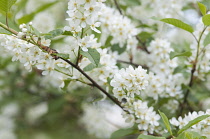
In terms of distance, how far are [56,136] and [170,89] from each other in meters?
2.68

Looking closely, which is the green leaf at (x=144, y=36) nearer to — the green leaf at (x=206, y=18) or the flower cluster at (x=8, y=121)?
the green leaf at (x=206, y=18)

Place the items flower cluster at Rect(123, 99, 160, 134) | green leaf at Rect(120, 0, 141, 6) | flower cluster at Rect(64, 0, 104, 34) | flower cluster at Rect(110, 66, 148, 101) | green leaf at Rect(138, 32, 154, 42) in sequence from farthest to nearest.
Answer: green leaf at Rect(120, 0, 141, 6), green leaf at Rect(138, 32, 154, 42), flower cluster at Rect(123, 99, 160, 134), flower cluster at Rect(110, 66, 148, 101), flower cluster at Rect(64, 0, 104, 34)

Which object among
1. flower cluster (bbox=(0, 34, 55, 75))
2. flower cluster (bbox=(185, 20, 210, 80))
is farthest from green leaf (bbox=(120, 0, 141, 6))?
flower cluster (bbox=(0, 34, 55, 75))

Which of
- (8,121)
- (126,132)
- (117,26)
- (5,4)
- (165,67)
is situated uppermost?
(5,4)

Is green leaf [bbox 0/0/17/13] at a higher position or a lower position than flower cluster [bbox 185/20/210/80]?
higher

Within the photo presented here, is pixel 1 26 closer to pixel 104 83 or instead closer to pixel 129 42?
pixel 104 83

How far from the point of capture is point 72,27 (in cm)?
133

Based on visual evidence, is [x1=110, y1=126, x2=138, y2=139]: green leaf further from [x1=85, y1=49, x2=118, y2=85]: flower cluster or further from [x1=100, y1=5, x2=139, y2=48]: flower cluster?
[x1=100, y1=5, x2=139, y2=48]: flower cluster

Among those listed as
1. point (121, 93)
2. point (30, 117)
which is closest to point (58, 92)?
point (30, 117)

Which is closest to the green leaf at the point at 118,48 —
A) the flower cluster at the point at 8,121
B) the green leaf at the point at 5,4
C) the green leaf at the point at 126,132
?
the green leaf at the point at 126,132

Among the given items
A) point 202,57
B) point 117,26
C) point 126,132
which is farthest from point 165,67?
point 126,132

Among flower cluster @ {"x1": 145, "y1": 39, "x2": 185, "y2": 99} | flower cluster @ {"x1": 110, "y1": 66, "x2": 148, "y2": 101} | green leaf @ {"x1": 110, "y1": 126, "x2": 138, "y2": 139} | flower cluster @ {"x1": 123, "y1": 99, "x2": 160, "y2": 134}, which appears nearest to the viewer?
flower cluster @ {"x1": 110, "y1": 66, "x2": 148, "y2": 101}

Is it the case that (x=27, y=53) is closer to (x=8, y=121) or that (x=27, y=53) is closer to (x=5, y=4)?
(x=5, y=4)

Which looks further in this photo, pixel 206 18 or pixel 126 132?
pixel 126 132
